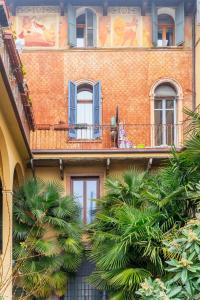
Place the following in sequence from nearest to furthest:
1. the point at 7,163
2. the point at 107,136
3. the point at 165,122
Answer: the point at 7,163 → the point at 107,136 → the point at 165,122

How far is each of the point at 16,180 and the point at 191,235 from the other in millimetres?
11260

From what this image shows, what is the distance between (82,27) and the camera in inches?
840

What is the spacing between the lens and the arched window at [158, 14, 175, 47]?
69.8ft

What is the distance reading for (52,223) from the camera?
16.7 m

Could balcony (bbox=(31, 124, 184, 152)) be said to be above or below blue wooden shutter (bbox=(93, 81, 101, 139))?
below

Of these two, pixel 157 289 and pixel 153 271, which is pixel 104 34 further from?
pixel 157 289

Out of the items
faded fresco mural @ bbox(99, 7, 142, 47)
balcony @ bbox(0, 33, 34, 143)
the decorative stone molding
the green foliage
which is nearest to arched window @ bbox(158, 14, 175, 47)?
faded fresco mural @ bbox(99, 7, 142, 47)

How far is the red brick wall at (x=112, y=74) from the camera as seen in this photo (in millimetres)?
20766

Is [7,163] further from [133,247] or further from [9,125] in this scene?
[133,247]

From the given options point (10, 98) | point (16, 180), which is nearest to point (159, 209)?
point (10, 98)

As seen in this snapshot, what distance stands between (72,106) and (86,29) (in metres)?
2.67

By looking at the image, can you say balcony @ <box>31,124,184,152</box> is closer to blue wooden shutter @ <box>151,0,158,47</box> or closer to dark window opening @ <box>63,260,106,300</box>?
blue wooden shutter @ <box>151,0,158,47</box>

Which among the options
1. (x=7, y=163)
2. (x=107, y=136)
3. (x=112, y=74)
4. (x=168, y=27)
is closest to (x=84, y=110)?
(x=107, y=136)

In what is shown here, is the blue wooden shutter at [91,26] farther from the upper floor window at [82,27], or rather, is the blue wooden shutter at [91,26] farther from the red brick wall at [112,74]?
the red brick wall at [112,74]
